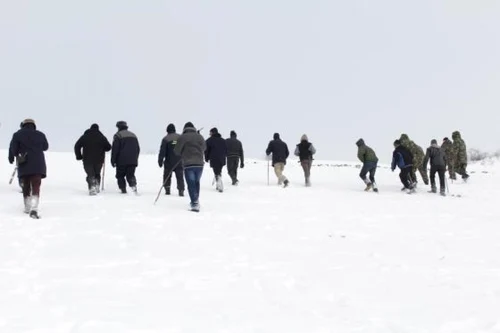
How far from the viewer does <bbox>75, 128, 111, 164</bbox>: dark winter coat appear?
45.3ft

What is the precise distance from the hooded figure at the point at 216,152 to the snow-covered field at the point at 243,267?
285cm

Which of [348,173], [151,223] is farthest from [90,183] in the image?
[348,173]

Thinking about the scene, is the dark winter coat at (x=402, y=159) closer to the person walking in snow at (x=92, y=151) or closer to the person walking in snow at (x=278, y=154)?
the person walking in snow at (x=278, y=154)

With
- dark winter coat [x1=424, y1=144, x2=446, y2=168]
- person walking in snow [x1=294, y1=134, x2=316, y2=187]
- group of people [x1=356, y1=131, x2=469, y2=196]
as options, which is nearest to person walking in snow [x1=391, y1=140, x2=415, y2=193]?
group of people [x1=356, y1=131, x2=469, y2=196]

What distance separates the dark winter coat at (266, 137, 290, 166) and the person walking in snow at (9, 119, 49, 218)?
9.30 meters

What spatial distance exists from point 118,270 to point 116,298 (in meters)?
1.14

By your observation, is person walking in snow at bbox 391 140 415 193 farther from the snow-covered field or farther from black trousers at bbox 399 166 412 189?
the snow-covered field

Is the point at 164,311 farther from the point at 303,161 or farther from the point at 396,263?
the point at 303,161

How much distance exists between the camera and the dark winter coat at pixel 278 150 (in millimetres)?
18484

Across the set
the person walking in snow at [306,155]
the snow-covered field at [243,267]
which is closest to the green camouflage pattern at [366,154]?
the person walking in snow at [306,155]

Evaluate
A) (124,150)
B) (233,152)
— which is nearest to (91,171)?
(124,150)

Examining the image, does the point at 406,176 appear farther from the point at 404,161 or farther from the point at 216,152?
the point at 216,152

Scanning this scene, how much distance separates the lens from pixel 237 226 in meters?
9.84

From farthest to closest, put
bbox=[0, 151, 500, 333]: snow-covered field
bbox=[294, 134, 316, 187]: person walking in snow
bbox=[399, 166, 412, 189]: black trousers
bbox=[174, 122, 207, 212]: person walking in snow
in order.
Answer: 1. bbox=[294, 134, 316, 187]: person walking in snow
2. bbox=[399, 166, 412, 189]: black trousers
3. bbox=[174, 122, 207, 212]: person walking in snow
4. bbox=[0, 151, 500, 333]: snow-covered field
